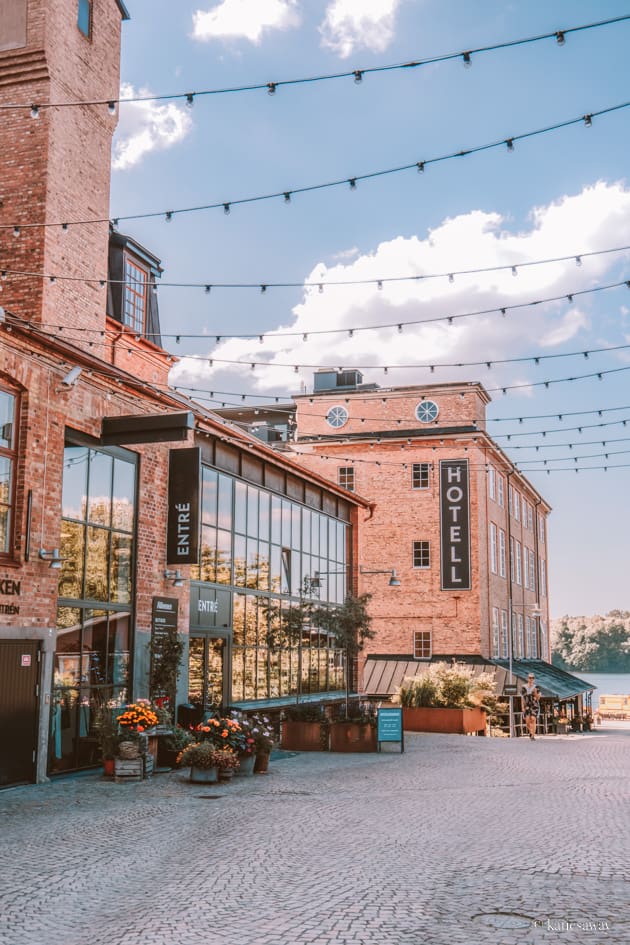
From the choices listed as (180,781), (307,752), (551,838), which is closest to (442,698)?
(307,752)

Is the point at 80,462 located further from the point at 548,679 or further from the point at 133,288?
the point at 548,679

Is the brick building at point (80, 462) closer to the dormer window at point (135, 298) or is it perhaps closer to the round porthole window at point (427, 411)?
the dormer window at point (135, 298)

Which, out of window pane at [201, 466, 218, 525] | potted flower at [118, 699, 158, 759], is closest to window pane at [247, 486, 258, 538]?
window pane at [201, 466, 218, 525]

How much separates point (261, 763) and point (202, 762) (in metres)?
2.08

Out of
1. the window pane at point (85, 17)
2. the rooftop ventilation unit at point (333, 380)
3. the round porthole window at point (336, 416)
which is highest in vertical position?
the window pane at point (85, 17)

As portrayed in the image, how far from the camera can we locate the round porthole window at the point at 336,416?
41.5m

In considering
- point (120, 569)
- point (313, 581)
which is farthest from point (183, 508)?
point (313, 581)

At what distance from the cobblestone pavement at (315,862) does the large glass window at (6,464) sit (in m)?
3.80

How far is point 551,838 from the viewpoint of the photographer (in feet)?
34.4

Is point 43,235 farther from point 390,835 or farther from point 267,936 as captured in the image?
point 267,936

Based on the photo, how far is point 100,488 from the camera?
1695 centimetres

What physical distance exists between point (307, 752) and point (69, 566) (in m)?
8.19

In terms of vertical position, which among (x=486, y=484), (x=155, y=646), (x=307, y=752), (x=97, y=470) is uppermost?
(x=486, y=484)

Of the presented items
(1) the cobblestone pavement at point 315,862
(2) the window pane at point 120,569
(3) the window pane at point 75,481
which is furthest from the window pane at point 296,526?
(1) the cobblestone pavement at point 315,862
